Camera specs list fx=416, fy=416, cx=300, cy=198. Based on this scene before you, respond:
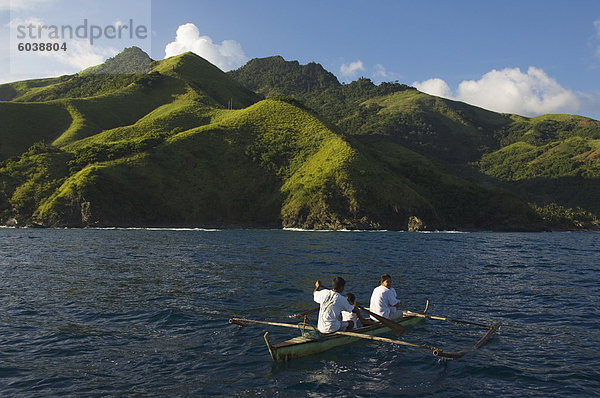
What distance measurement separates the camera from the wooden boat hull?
14.4m

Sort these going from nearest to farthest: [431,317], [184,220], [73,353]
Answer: [73,353] < [431,317] < [184,220]

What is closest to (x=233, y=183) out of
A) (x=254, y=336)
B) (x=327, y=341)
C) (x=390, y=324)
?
(x=254, y=336)

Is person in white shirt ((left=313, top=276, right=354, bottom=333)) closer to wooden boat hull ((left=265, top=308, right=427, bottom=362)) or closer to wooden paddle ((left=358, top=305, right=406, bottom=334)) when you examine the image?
wooden boat hull ((left=265, top=308, right=427, bottom=362))

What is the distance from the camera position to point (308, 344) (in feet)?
49.9

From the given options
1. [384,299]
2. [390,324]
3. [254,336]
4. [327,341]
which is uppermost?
[384,299]

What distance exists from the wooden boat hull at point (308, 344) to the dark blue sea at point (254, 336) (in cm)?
32

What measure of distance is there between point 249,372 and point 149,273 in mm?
21342

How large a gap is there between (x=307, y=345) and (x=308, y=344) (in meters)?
0.05

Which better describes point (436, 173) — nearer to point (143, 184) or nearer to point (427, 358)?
point (143, 184)

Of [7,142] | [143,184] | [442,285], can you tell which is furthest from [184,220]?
[442,285]

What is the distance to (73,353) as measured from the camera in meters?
14.7

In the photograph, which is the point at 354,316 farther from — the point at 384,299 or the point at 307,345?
the point at 307,345

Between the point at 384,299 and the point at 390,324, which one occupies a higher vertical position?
the point at 384,299

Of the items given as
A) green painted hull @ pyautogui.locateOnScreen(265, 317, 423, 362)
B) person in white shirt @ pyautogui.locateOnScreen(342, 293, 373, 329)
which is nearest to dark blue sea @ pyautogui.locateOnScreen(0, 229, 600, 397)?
green painted hull @ pyautogui.locateOnScreen(265, 317, 423, 362)
